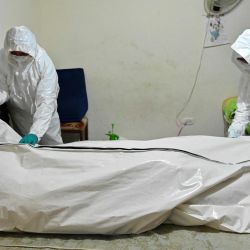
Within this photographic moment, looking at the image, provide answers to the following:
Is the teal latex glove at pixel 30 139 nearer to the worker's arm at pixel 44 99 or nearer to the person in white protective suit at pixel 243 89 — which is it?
the worker's arm at pixel 44 99

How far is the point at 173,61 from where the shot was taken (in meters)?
2.83

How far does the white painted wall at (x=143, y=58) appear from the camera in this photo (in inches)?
108

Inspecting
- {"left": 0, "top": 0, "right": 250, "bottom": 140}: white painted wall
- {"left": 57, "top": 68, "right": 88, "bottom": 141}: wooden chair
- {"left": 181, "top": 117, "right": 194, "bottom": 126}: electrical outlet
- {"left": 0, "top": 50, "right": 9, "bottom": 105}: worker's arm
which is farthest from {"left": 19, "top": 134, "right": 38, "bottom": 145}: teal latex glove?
{"left": 181, "top": 117, "right": 194, "bottom": 126}: electrical outlet

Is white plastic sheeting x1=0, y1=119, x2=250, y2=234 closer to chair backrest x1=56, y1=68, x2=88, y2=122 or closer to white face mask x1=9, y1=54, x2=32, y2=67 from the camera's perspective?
white face mask x1=9, y1=54, x2=32, y2=67

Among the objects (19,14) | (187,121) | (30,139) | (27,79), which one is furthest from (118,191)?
(187,121)

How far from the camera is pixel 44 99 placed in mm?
1813

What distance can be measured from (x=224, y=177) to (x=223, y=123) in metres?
1.89

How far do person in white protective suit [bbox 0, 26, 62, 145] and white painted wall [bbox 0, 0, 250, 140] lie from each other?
90 centimetres

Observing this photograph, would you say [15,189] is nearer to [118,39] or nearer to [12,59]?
[12,59]

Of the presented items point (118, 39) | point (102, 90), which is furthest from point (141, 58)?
point (102, 90)

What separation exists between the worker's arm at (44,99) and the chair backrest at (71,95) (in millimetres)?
734

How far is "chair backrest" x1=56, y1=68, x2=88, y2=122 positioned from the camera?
267 cm

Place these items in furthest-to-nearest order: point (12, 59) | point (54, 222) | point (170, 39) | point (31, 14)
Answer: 1. point (170, 39)
2. point (31, 14)
3. point (12, 59)
4. point (54, 222)

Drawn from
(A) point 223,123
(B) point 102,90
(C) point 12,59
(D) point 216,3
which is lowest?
(A) point 223,123
